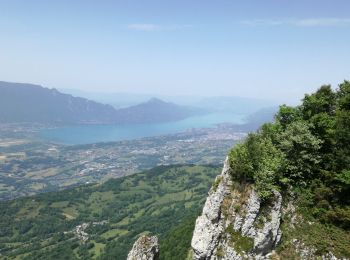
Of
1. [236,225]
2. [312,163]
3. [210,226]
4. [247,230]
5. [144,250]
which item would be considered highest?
[312,163]

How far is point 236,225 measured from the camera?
31094 mm

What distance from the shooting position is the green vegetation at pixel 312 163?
31.2 m

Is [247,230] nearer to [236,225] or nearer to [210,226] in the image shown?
[236,225]

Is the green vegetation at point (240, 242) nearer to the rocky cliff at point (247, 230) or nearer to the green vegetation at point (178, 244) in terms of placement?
the rocky cliff at point (247, 230)

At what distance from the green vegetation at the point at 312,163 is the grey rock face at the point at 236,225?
3.55 feet

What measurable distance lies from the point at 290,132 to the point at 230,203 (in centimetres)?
935

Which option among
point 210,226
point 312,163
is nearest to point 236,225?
point 210,226

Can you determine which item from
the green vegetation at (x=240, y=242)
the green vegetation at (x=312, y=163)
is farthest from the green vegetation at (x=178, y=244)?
the green vegetation at (x=240, y=242)

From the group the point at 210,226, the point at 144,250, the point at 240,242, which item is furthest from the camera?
the point at 210,226

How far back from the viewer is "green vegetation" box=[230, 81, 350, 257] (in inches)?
1227

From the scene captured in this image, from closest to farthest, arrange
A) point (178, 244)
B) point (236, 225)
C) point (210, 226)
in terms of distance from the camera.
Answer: point (236, 225) → point (210, 226) → point (178, 244)

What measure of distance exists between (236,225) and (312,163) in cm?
997

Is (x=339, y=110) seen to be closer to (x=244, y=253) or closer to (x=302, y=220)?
(x=302, y=220)

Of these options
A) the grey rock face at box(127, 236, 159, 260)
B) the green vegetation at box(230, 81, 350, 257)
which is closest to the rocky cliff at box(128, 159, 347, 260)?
the grey rock face at box(127, 236, 159, 260)
